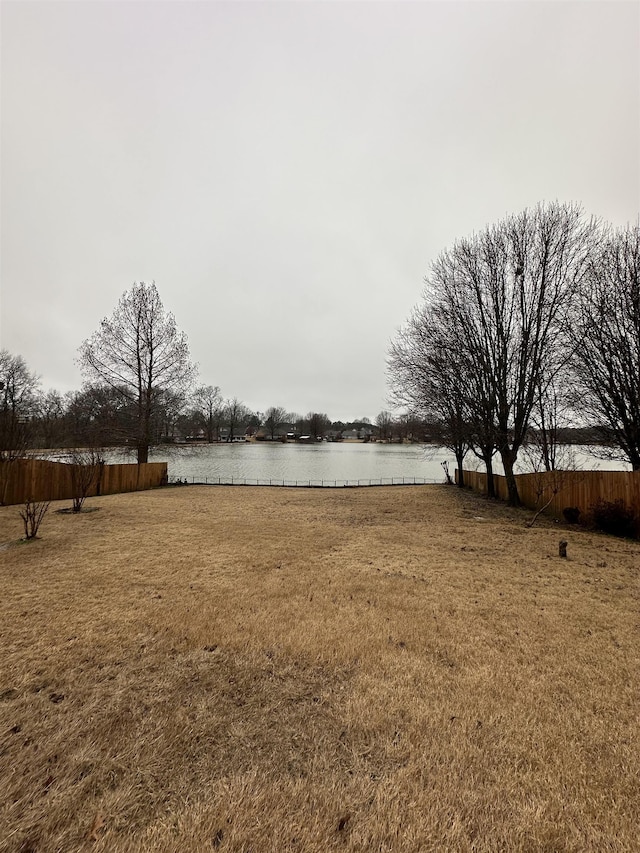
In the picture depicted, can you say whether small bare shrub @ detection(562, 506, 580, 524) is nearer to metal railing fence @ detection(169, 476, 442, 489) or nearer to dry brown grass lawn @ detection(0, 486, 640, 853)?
dry brown grass lawn @ detection(0, 486, 640, 853)

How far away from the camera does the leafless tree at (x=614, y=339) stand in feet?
35.8

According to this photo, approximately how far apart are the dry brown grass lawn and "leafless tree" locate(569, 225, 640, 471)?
25.6 feet

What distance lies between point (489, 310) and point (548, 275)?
7.08 feet

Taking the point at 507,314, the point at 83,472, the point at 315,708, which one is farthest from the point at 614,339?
the point at 83,472

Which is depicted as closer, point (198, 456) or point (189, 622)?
point (189, 622)

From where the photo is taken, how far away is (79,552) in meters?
6.47

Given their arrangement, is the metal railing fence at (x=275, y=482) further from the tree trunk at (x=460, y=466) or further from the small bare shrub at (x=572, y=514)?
the small bare shrub at (x=572, y=514)

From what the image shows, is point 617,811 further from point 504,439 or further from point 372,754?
point 504,439

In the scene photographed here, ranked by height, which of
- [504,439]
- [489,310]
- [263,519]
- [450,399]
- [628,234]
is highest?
[628,234]

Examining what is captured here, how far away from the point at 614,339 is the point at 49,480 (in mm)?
21111

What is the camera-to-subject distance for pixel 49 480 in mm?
13922

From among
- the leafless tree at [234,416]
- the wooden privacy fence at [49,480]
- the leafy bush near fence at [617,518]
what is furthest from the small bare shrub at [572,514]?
Answer: the leafless tree at [234,416]

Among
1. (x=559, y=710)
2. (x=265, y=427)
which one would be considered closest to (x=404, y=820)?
(x=559, y=710)

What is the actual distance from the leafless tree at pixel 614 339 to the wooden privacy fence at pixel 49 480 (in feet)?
60.4
